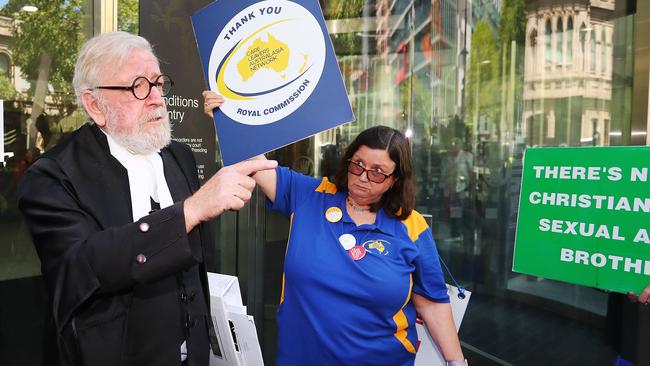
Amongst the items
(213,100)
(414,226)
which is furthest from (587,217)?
(213,100)

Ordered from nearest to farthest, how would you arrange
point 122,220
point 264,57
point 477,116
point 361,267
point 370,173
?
point 122,220 < point 264,57 < point 361,267 < point 370,173 < point 477,116

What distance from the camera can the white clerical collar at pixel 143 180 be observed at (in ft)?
4.73

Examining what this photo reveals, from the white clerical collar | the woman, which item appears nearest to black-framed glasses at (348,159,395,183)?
the woman

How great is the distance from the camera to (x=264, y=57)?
5.63ft

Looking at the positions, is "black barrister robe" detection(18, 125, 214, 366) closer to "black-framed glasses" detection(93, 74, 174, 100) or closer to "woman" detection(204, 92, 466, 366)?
"black-framed glasses" detection(93, 74, 174, 100)

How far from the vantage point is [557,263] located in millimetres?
2105

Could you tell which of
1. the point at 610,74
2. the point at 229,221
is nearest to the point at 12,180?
the point at 229,221

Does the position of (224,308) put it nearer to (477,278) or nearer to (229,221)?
(229,221)

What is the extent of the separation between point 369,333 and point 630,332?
5.51ft

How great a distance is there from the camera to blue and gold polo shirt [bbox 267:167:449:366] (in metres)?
1.94

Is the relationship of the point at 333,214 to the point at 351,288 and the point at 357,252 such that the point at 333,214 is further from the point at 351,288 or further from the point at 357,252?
the point at 351,288

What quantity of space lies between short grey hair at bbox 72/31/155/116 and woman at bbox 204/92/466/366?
34.8 inches

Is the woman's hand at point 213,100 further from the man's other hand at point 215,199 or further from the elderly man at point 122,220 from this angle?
the man's other hand at point 215,199

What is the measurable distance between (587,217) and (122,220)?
5.67ft
